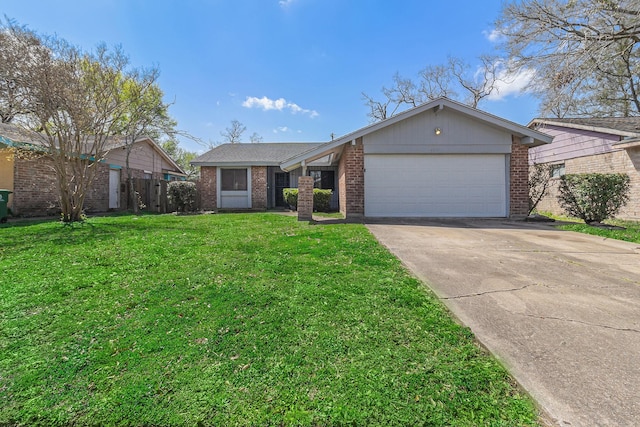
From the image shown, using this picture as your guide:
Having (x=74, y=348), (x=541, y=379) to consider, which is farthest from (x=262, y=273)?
(x=541, y=379)

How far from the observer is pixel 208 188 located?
1484 centimetres

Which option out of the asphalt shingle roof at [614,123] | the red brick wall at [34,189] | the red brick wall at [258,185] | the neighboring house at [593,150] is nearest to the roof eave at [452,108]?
the neighboring house at [593,150]

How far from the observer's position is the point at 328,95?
17062mm

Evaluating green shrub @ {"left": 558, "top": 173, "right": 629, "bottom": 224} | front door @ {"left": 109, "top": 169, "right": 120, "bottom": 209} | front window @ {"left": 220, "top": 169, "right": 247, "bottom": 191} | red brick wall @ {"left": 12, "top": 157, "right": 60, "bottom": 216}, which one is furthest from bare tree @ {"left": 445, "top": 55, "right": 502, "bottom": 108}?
red brick wall @ {"left": 12, "top": 157, "right": 60, "bottom": 216}

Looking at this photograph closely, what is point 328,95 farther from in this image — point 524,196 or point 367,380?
point 367,380

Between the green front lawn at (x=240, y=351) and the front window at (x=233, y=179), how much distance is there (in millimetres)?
11232

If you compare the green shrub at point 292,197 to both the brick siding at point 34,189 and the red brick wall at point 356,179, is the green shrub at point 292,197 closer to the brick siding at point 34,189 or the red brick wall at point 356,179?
the red brick wall at point 356,179

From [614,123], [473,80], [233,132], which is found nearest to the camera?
[614,123]

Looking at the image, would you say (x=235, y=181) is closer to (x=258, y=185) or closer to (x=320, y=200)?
(x=258, y=185)

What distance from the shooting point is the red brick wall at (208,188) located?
48.5ft

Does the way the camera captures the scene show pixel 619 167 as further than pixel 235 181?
No

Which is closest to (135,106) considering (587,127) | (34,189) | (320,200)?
(34,189)

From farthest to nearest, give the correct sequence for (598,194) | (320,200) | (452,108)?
(320,200) < (452,108) < (598,194)

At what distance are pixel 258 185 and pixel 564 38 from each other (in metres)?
12.8
